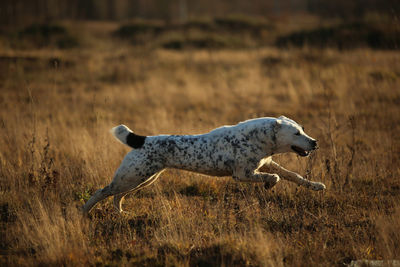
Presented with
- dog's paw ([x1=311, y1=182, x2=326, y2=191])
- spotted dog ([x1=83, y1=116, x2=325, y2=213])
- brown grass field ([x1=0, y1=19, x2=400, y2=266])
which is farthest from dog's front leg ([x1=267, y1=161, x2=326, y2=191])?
brown grass field ([x1=0, y1=19, x2=400, y2=266])

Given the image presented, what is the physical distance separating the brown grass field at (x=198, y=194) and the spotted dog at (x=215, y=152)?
1.73ft

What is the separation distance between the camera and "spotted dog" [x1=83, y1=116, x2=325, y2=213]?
17.8 feet

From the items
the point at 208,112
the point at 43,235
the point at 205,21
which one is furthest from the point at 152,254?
the point at 205,21

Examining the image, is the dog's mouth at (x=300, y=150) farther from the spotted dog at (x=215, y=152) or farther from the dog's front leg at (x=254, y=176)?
the dog's front leg at (x=254, y=176)

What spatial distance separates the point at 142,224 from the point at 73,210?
926 mm

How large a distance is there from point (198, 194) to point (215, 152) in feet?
4.89

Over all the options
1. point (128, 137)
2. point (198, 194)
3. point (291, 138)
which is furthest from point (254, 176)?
point (128, 137)

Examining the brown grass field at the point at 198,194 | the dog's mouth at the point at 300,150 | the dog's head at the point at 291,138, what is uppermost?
the dog's head at the point at 291,138

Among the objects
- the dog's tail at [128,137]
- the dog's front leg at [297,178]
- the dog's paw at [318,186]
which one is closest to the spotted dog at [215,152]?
the dog's tail at [128,137]

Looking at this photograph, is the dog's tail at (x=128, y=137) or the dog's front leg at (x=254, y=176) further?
the dog's tail at (x=128, y=137)

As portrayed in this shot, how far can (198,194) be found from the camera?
677cm

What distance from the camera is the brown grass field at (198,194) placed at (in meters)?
4.73

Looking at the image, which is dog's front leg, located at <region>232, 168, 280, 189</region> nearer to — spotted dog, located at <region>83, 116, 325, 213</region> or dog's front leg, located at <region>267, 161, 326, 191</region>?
spotted dog, located at <region>83, 116, 325, 213</region>

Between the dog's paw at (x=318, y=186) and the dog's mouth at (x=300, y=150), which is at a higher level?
the dog's mouth at (x=300, y=150)
